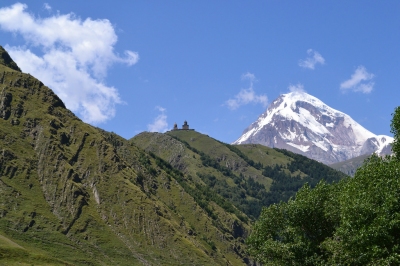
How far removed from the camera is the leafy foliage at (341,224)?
153 feet

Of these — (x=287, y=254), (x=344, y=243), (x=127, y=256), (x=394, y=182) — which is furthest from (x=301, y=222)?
(x=127, y=256)

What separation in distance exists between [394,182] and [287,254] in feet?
56.5

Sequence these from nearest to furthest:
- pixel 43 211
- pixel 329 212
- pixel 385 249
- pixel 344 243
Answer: pixel 385 249
pixel 344 243
pixel 329 212
pixel 43 211

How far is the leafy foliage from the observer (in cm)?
4675

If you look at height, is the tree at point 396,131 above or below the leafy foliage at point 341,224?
above

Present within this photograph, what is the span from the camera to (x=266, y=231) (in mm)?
64875

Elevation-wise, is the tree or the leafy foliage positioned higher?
the tree

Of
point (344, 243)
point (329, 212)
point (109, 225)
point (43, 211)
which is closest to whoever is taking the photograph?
point (344, 243)

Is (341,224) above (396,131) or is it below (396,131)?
below

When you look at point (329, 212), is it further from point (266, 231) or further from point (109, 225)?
point (109, 225)

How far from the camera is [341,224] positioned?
5222 cm

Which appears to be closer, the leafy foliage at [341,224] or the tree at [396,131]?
the leafy foliage at [341,224]

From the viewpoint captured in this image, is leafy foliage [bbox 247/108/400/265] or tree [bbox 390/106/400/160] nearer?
leafy foliage [bbox 247/108/400/265]

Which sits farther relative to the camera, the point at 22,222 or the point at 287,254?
the point at 22,222
